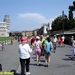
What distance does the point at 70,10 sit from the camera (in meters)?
72.8

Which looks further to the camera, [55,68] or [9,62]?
[9,62]

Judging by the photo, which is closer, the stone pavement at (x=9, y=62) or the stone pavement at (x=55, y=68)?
the stone pavement at (x=55, y=68)

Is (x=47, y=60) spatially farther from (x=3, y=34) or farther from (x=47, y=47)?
(x=3, y=34)

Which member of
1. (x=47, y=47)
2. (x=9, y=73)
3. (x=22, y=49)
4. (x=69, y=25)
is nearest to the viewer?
(x=22, y=49)

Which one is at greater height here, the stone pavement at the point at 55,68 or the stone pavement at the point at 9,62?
the stone pavement at the point at 9,62

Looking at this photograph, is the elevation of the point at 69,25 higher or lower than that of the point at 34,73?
higher

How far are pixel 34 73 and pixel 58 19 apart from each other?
288 ft

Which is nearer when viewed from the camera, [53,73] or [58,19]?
[53,73]

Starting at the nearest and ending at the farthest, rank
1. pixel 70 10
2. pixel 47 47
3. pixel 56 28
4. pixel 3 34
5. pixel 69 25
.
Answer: pixel 47 47 < pixel 70 10 < pixel 69 25 < pixel 56 28 < pixel 3 34

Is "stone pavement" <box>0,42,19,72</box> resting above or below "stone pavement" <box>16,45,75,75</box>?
above

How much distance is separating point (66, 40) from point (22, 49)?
34.9 metres

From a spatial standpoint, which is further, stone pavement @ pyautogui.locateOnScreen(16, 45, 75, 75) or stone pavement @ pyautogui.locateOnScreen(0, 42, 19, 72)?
stone pavement @ pyautogui.locateOnScreen(0, 42, 19, 72)

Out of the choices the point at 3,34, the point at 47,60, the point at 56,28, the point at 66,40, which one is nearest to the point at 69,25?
the point at 56,28

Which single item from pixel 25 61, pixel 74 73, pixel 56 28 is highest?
pixel 56 28
